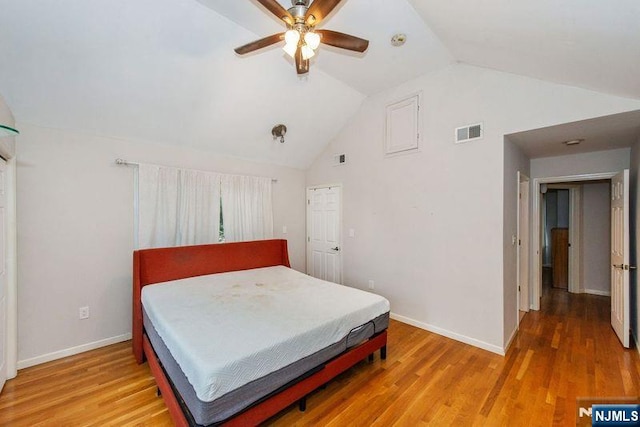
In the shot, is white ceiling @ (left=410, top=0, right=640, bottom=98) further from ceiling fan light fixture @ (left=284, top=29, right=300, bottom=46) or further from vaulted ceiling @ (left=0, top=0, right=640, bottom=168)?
ceiling fan light fixture @ (left=284, top=29, right=300, bottom=46)

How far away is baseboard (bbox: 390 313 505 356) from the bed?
3.40ft

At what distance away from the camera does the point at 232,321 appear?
2.02 meters

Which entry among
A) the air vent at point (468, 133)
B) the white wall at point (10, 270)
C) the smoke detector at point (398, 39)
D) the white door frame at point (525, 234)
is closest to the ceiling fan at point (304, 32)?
the smoke detector at point (398, 39)

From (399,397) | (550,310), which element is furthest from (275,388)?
(550,310)

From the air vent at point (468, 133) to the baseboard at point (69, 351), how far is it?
181 inches

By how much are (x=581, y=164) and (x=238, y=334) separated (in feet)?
15.8

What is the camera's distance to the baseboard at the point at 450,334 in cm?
285

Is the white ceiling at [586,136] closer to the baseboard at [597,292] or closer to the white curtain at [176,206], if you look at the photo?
the baseboard at [597,292]

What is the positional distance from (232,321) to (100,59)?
262cm

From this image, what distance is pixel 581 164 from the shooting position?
3637 mm

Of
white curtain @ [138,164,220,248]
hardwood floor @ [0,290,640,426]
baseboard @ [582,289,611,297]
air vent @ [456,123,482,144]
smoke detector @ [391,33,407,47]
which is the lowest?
hardwood floor @ [0,290,640,426]

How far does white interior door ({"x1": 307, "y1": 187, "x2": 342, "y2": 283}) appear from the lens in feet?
14.9

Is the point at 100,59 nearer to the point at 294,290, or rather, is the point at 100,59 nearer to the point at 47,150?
the point at 47,150

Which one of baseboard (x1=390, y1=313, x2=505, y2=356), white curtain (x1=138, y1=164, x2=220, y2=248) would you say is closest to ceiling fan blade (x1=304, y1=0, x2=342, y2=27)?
white curtain (x1=138, y1=164, x2=220, y2=248)
